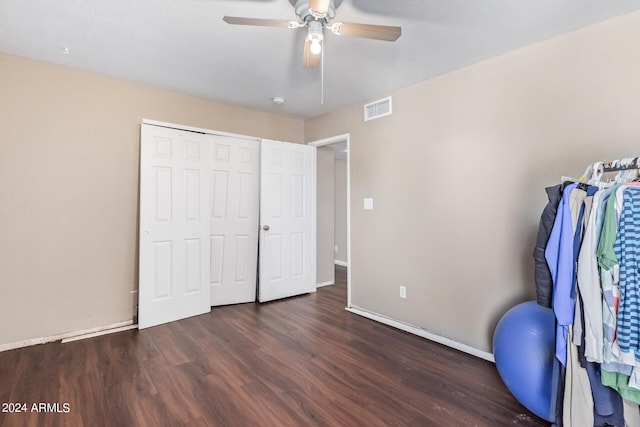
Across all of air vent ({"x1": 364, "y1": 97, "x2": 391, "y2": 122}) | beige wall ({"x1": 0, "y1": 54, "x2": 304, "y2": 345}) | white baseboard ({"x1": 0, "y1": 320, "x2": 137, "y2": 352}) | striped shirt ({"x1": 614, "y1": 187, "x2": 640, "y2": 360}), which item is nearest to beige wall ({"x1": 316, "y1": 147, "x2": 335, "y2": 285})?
air vent ({"x1": 364, "y1": 97, "x2": 391, "y2": 122})

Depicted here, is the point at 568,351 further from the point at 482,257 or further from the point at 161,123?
the point at 161,123

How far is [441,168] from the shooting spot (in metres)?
2.81

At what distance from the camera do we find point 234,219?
3.77 meters

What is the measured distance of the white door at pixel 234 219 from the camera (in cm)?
364

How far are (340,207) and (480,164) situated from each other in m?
4.12

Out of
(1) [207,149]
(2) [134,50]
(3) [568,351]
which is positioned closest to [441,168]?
(3) [568,351]

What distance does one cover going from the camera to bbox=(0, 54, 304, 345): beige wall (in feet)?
8.33

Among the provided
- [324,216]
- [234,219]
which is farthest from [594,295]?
[324,216]

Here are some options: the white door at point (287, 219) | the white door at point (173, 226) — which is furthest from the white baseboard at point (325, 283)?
the white door at point (173, 226)

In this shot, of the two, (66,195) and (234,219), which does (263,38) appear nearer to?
(234,219)

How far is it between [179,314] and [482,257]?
3.09 m

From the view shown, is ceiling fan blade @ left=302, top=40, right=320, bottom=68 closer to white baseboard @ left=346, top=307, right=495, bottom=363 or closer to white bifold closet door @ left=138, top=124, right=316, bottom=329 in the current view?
white bifold closet door @ left=138, top=124, right=316, bottom=329

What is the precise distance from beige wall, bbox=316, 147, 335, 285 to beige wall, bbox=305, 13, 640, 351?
1099 mm

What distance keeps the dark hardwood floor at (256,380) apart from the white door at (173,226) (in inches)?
12.7
